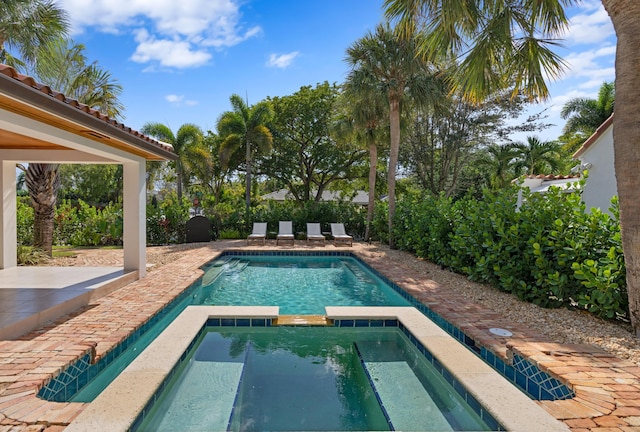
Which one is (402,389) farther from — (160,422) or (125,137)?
(125,137)

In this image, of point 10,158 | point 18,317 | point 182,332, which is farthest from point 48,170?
point 182,332

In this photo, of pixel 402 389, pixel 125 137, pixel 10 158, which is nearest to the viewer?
pixel 402 389

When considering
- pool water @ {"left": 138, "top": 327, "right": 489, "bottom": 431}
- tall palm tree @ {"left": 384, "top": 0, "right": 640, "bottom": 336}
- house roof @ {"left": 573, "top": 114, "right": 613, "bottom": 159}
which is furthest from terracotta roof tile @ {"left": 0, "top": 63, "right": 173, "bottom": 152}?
house roof @ {"left": 573, "top": 114, "right": 613, "bottom": 159}

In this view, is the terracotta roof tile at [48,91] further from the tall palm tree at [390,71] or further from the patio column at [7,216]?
the tall palm tree at [390,71]

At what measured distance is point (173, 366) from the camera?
157 inches

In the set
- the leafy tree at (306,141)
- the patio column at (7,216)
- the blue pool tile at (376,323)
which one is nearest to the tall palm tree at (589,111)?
the leafy tree at (306,141)

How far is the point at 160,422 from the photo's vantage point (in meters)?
3.32

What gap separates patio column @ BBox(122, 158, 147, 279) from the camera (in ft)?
26.5

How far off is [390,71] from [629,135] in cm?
Answer: 1088

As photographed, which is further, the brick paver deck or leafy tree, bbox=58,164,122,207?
leafy tree, bbox=58,164,122,207

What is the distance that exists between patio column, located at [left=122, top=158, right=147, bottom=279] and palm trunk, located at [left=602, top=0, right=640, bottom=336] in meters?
8.83

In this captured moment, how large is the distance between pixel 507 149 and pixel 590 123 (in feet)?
17.6

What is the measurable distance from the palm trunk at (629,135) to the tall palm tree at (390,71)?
9.49 meters

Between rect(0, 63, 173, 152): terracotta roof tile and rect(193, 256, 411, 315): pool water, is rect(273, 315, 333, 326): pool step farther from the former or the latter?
rect(0, 63, 173, 152): terracotta roof tile
